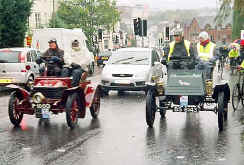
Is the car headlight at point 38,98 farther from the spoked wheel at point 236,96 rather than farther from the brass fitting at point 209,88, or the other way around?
the spoked wheel at point 236,96

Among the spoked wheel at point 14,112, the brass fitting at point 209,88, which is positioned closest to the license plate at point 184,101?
the brass fitting at point 209,88

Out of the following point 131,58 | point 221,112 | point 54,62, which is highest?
point 54,62

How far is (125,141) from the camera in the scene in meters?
8.60

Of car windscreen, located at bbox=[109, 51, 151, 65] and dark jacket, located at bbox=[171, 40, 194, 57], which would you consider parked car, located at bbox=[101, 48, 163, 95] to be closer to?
car windscreen, located at bbox=[109, 51, 151, 65]

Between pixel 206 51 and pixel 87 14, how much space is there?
48.6m

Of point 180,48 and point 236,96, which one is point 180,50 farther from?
point 236,96

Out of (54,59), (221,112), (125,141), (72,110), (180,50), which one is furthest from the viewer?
(180,50)

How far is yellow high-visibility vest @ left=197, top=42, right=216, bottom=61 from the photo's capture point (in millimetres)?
11016

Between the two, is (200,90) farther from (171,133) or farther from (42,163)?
(42,163)

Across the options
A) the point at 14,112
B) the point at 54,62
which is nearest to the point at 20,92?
the point at 14,112

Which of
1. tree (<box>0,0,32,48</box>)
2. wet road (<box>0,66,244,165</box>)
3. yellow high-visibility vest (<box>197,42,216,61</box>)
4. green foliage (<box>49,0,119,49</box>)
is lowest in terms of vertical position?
wet road (<box>0,66,244,165</box>)

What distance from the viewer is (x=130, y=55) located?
17.8m

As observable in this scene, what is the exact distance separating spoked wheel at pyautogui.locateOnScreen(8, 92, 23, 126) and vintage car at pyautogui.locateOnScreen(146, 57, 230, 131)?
9.05 ft

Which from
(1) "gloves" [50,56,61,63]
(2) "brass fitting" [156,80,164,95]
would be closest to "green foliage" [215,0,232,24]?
(2) "brass fitting" [156,80,164,95]
